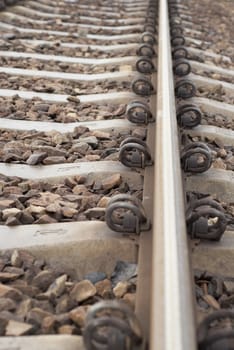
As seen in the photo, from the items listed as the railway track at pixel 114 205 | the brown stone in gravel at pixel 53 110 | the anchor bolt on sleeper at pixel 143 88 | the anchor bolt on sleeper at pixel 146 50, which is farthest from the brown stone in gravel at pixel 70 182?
the anchor bolt on sleeper at pixel 146 50

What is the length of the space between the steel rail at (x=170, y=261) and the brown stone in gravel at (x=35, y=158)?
1.73 ft

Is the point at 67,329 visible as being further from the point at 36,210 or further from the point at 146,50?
the point at 146,50

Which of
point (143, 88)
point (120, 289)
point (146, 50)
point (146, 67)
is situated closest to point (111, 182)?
point (120, 289)

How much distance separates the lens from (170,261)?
162 cm

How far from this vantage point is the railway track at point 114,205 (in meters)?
1.58

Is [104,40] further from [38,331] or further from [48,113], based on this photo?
[38,331]

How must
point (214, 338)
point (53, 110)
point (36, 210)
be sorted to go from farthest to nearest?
point (53, 110)
point (36, 210)
point (214, 338)

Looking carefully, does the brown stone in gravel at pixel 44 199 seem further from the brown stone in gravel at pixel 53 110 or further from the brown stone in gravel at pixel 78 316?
the brown stone in gravel at pixel 53 110

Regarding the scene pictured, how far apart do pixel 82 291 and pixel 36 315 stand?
18cm

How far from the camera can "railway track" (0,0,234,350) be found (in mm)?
1579

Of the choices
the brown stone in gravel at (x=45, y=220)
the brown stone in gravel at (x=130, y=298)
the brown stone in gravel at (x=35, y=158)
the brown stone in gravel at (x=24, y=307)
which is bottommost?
the brown stone in gravel at (x=24, y=307)

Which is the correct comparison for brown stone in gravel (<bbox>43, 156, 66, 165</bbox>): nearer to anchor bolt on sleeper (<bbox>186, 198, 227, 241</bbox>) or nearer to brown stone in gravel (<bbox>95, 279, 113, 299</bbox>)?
anchor bolt on sleeper (<bbox>186, 198, 227, 241</bbox>)

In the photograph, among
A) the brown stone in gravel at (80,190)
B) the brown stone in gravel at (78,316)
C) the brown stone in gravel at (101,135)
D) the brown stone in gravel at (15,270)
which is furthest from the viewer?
the brown stone in gravel at (101,135)

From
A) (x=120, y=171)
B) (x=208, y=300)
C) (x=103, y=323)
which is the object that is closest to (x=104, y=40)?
(x=120, y=171)
